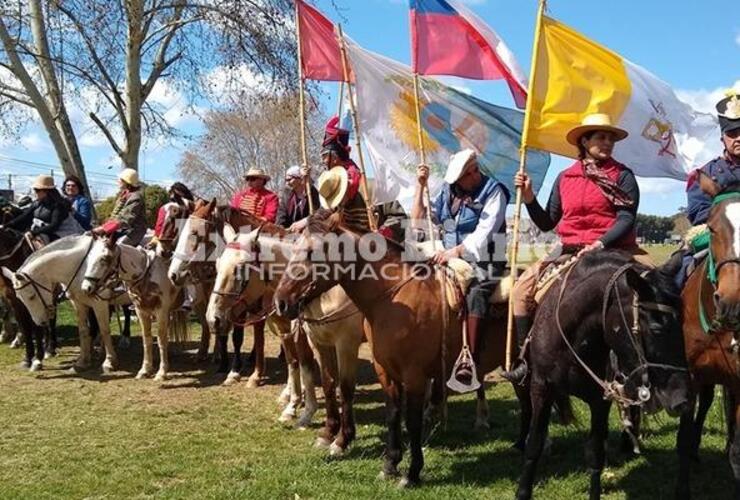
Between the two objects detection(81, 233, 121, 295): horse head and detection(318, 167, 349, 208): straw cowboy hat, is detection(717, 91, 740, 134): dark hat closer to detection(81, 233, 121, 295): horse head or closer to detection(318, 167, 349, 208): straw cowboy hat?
detection(318, 167, 349, 208): straw cowboy hat

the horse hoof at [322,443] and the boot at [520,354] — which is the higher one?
the boot at [520,354]

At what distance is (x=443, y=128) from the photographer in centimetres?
749

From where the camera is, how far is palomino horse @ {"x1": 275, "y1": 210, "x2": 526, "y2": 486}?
18.1 feet

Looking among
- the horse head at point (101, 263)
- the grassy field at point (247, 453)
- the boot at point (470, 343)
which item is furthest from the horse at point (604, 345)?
the horse head at point (101, 263)

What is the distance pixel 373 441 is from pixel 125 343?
7582 mm

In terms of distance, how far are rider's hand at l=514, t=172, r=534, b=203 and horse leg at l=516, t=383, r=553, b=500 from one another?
1.66m

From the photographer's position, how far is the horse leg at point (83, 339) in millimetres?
10617

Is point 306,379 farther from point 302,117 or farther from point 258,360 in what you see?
point 302,117

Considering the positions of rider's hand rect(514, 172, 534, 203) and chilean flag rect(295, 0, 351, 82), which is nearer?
rider's hand rect(514, 172, 534, 203)

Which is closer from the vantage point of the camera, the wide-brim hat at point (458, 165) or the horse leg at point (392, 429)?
the horse leg at point (392, 429)

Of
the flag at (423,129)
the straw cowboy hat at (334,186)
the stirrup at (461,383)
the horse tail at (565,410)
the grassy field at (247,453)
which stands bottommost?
the grassy field at (247,453)

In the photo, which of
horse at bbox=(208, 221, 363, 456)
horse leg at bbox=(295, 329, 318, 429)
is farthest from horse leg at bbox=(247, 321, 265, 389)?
horse leg at bbox=(295, 329, 318, 429)

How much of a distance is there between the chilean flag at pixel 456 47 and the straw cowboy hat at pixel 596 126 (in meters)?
1.48

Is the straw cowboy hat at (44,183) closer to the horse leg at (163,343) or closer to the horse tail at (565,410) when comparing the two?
the horse leg at (163,343)
